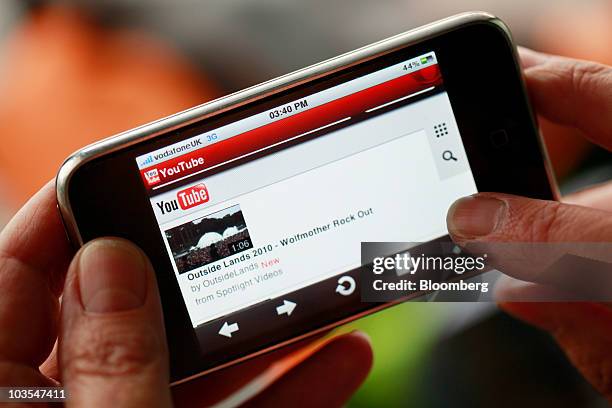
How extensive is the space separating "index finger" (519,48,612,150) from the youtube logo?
314 mm

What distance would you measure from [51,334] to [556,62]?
19.9 inches

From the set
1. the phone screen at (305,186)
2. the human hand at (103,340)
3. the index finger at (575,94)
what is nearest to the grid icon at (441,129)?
the phone screen at (305,186)

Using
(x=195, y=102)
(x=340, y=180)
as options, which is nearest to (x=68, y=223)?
(x=340, y=180)

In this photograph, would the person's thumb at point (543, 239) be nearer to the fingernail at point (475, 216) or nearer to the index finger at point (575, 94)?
the fingernail at point (475, 216)

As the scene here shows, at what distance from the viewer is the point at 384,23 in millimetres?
869

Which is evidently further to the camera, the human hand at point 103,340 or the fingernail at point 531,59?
the fingernail at point 531,59

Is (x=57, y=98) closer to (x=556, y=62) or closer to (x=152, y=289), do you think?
(x=152, y=289)

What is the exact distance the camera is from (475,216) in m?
0.51

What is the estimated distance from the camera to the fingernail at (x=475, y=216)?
0.50 meters

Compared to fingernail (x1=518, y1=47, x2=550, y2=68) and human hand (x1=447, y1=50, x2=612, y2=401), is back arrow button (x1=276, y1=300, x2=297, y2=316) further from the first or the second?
fingernail (x1=518, y1=47, x2=550, y2=68)

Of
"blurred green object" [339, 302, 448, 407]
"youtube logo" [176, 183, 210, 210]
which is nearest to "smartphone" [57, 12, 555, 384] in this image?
"youtube logo" [176, 183, 210, 210]

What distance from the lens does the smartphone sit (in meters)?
0.51

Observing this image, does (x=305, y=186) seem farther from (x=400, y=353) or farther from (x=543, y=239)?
(x=400, y=353)

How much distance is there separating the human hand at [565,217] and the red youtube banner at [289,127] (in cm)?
10
